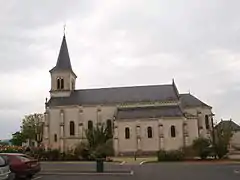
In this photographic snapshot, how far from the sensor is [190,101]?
60.9 m

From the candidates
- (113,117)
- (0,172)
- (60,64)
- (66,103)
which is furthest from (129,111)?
(0,172)

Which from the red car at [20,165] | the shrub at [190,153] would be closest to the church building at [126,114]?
the shrub at [190,153]

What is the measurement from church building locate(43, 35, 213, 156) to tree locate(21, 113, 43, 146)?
1401 cm

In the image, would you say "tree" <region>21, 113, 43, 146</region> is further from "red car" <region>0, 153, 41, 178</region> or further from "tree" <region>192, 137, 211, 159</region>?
"red car" <region>0, 153, 41, 178</region>

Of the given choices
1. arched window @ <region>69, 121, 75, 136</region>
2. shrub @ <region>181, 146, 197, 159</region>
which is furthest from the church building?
shrub @ <region>181, 146, 197, 159</region>

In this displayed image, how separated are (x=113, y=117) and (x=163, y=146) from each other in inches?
419

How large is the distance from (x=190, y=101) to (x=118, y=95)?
43.1ft

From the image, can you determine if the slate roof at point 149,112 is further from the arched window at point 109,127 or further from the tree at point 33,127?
the tree at point 33,127

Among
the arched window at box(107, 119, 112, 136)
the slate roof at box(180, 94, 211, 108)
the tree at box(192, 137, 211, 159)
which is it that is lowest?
the tree at box(192, 137, 211, 159)

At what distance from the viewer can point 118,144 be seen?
173 ft

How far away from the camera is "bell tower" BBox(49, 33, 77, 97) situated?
2504 inches

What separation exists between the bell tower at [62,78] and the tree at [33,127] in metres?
14.0

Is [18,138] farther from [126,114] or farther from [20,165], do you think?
[20,165]

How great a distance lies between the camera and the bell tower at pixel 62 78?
63.6m
